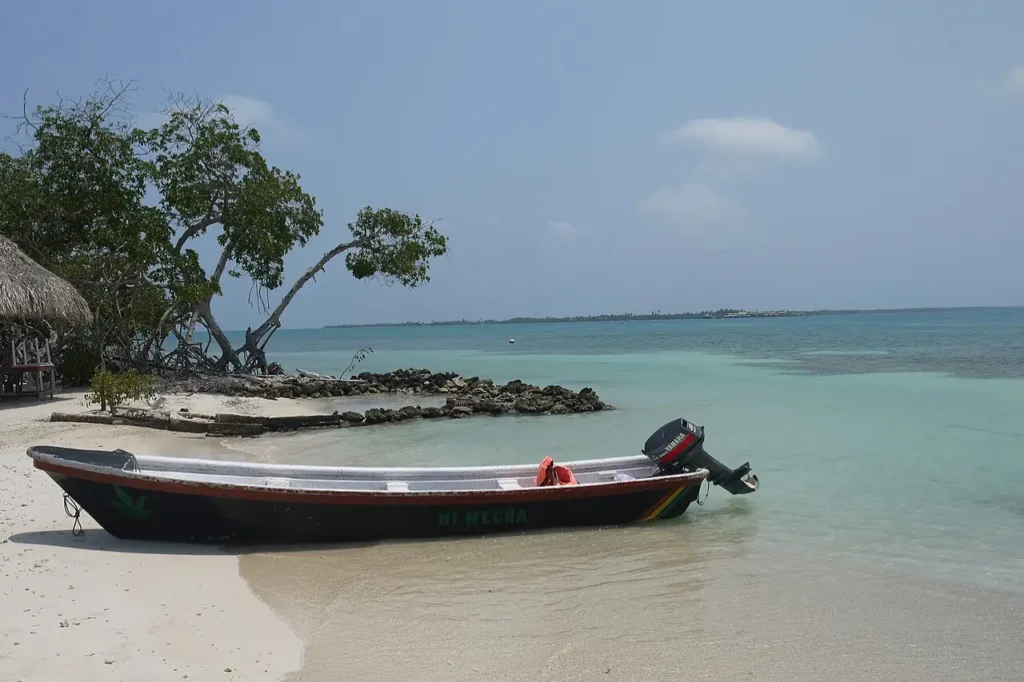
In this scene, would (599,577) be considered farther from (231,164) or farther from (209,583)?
(231,164)

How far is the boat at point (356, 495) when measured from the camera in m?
6.69

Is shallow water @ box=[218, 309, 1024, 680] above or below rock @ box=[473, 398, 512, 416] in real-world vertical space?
below

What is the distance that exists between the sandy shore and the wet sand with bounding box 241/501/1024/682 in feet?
0.87

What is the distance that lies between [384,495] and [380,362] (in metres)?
34.5

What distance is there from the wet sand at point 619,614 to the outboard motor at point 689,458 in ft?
3.51

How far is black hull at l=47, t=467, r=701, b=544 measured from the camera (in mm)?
6688

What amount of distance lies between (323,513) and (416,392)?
1552cm

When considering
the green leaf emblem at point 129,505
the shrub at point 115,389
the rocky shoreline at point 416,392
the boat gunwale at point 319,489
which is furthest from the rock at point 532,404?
the green leaf emblem at point 129,505

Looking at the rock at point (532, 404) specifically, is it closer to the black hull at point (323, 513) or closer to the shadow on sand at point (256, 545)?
the shadow on sand at point (256, 545)

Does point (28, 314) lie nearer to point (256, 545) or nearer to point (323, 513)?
point (256, 545)

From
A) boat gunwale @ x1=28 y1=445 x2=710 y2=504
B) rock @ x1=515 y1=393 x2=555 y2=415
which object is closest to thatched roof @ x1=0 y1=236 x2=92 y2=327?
boat gunwale @ x1=28 y1=445 x2=710 y2=504

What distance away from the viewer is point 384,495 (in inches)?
286

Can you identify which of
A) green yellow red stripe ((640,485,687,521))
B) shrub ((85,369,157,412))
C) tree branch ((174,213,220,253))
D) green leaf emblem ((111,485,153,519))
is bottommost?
green yellow red stripe ((640,485,687,521))

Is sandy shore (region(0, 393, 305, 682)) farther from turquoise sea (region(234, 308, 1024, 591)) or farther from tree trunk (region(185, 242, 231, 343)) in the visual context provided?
tree trunk (region(185, 242, 231, 343))
